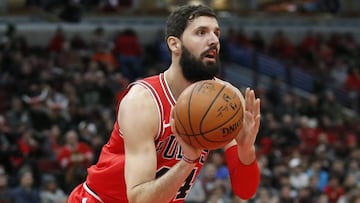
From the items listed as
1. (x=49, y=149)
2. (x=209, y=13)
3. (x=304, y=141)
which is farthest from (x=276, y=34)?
(x=209, y=13)

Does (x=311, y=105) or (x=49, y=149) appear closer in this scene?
(x=49, y=149)

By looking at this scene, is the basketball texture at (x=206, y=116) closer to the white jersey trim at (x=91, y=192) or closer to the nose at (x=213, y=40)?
the nose at (x=213, y=40)

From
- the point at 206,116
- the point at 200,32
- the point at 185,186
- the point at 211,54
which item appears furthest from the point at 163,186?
the point at 200,32

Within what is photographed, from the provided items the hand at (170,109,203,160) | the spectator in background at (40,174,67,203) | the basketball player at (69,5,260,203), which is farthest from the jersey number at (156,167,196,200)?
the spectator in background at (40,174,67,203)

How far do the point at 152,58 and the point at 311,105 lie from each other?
399 centimetres

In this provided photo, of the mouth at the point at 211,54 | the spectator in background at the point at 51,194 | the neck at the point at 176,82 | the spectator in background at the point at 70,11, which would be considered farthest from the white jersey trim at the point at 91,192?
the spectator in background at the point at 70,11

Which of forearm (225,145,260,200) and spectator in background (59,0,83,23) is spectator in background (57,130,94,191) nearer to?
spectator in background (59,0,83,23)

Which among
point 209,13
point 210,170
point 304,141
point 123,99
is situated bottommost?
point 304,141

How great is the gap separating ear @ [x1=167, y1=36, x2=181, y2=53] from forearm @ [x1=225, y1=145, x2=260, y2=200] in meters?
0.85

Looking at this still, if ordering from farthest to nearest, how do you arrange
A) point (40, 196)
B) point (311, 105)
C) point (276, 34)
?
point (276, 34)
point (311, 105)
point (40, 196)

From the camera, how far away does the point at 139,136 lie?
14.7ft

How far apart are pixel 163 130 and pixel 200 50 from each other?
1.64 feet

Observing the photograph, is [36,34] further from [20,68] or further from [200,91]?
[200,91]

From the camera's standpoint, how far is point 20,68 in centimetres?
1573
